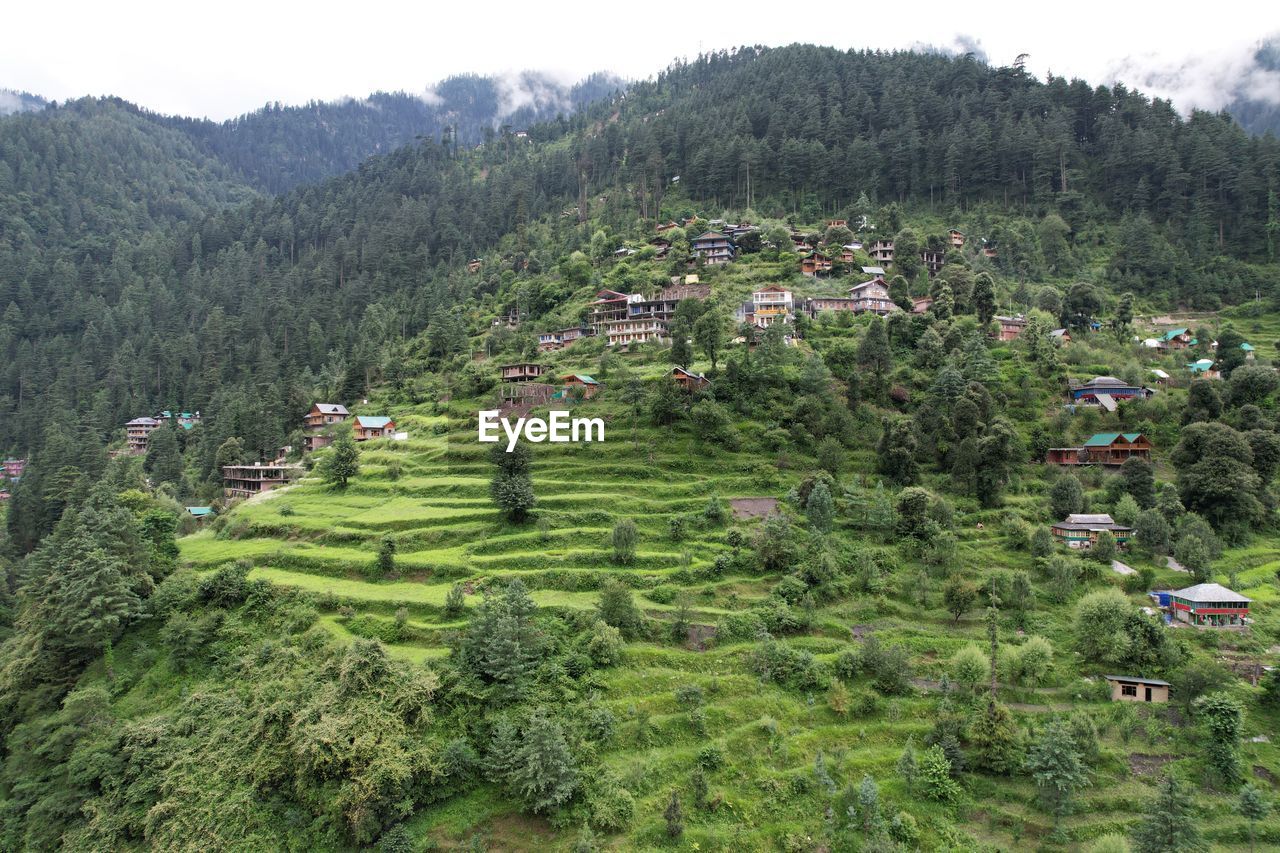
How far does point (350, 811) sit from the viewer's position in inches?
947

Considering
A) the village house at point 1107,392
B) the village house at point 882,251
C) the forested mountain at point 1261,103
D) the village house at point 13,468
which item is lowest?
the village house at point 13,468

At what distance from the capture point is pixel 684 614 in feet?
101

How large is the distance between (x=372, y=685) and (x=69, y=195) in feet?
457

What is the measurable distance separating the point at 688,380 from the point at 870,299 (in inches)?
837

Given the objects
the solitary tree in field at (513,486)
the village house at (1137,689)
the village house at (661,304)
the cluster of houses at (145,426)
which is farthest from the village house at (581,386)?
the cluster of houses at (145,426)

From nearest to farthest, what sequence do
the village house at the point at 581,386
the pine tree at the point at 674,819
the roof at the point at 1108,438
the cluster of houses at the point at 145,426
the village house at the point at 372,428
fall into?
the pine tree at the point at 674,819 < the roof at the point at 1108,438 < the village house at the point at 581,386 < the village house at the point at 372,428 < the cluster of houses at the point at 145,426

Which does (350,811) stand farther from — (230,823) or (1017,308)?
(1017,308)

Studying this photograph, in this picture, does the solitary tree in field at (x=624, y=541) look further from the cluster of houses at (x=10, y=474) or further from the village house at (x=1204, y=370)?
the cluster of houses at (x=10, y=474)

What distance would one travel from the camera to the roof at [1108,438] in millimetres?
41688

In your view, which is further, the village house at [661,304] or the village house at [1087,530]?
the village house at [661,304]

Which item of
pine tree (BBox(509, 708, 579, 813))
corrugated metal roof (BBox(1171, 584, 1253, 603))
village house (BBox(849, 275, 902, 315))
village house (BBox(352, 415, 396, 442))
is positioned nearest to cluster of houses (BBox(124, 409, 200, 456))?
village house (BBox(352, 415, 396, 442))

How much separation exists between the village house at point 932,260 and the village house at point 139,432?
7641 cm

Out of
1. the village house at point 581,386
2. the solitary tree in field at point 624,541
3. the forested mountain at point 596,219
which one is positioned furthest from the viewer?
the forested mountain at point 596,219

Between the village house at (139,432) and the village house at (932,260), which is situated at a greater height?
the village house at (932,260)
